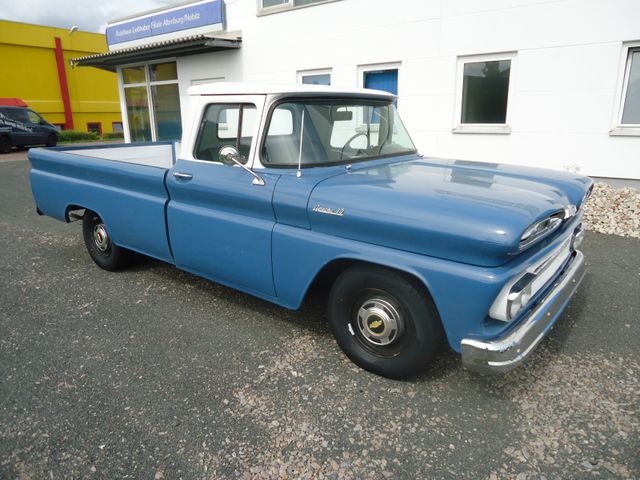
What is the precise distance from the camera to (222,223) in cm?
338

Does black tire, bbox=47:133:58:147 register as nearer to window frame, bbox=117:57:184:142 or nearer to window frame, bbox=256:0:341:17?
window frame, bbox=117:57:184:142

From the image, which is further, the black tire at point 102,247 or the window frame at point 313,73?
the window frame at point 313,73

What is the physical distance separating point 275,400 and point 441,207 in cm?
146

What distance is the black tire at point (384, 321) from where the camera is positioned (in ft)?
8.64

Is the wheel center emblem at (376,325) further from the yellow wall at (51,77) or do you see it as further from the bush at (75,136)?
the yellow wall at (51,77)

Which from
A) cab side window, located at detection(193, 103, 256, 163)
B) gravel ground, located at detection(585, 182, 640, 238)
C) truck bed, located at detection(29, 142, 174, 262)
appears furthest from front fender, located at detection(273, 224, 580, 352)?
gravel ground, located at detection(585, 182, 640, 238)

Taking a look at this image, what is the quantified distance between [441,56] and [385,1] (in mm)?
1586

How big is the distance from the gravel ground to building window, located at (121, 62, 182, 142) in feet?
35.2

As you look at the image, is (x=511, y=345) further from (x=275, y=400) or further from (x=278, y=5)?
(x=278, y=5)

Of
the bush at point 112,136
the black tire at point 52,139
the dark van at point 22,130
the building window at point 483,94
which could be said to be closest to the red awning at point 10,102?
the dark van at point 22,130

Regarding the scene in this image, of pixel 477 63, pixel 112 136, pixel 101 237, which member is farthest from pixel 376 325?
pixel 112 136

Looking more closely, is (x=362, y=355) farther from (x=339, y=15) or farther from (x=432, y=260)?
(x=339, y=15)

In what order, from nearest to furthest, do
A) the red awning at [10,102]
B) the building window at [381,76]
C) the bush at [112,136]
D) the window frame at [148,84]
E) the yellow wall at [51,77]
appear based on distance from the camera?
the building window at [381,76] → the window frame at [148,84] → the red awning at [10,102] → the yellow wall at [51,77] → the bush at [112,136]

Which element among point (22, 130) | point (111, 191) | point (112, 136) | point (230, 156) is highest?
point (230, 156)
